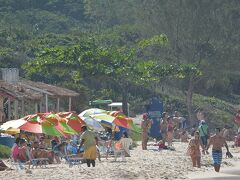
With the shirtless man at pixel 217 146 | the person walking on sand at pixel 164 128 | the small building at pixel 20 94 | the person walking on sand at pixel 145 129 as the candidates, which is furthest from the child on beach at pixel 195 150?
the small building at pixel 20 94

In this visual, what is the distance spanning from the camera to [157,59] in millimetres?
48938

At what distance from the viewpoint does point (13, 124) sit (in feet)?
79.3

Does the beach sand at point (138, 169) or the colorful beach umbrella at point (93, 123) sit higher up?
the colorful beach umbrella at point (93, 123)

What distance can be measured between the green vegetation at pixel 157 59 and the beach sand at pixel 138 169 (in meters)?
11.3

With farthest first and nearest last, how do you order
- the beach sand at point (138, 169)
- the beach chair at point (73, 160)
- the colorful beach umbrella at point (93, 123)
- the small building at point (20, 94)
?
the small building at point (20, 94) < the colorful beach umbrella at point (93, 123) < the beach chair at point (73, 160) < the beach sand at point (138, 169)

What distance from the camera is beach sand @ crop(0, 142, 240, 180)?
839 inches

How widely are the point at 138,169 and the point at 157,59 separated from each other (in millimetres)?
25528

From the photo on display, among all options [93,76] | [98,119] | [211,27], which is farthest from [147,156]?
[211,27]

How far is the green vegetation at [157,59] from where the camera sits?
40.7 meters

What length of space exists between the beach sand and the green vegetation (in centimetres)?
1131

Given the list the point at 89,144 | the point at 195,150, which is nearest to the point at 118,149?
the point at 195,150

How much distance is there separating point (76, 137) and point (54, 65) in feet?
42.9

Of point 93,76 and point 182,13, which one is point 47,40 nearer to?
point 182,13

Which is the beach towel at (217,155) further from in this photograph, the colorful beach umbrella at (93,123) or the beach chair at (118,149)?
the colorful beach umbrella at (93,123)
